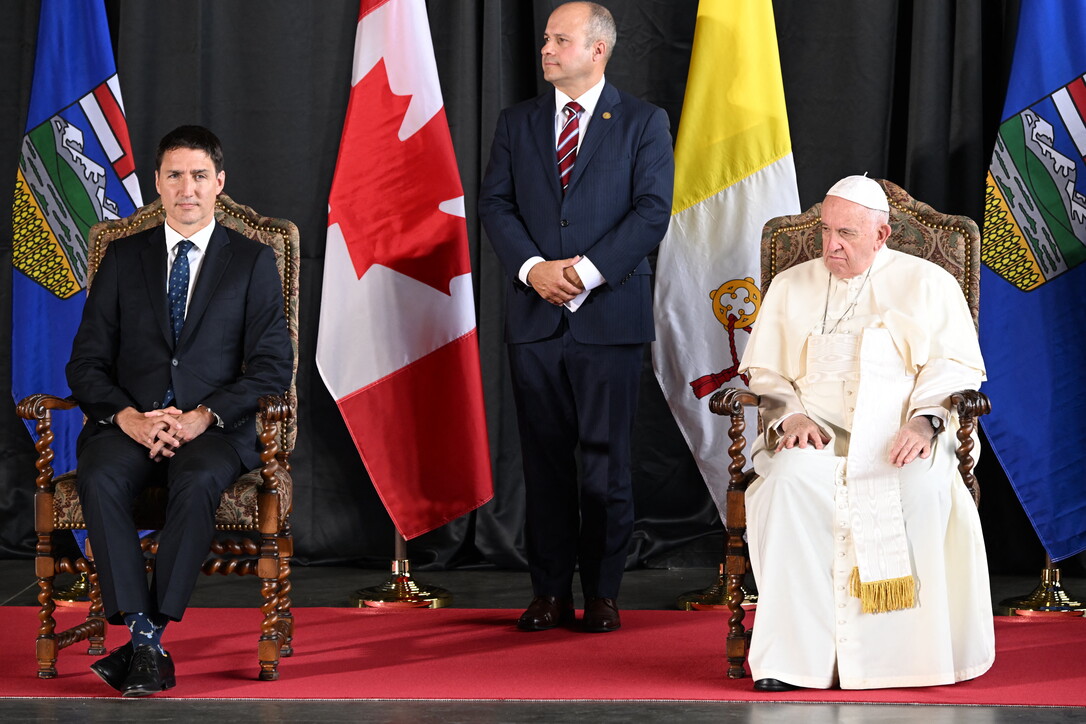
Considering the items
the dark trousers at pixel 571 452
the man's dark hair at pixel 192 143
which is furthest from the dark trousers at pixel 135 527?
the dark trousers at pixel 571 452

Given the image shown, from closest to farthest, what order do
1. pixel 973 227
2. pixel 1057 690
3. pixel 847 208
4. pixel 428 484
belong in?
1. pixel 1057 690
2. pixel 847 208
3. pixel 973 227
4. pixel 428 484

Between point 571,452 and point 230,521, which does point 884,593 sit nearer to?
point 571,452

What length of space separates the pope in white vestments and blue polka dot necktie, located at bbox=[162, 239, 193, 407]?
161 cm

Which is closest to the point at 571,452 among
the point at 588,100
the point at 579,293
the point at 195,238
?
the point at 579,293

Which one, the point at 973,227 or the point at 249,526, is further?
the point at 973,227

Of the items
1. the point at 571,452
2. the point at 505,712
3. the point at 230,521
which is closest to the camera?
the point at 505,712

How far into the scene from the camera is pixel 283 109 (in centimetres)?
532

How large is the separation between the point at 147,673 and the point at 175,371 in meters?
0.82

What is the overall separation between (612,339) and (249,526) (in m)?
1.22

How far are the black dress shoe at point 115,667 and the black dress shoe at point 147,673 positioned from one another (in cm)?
2

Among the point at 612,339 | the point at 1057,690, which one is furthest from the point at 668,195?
the point at 1057,690

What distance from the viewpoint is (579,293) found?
13.3 ft

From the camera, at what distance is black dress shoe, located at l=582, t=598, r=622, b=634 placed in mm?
4137

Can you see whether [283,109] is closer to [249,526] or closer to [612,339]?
[612,339]
